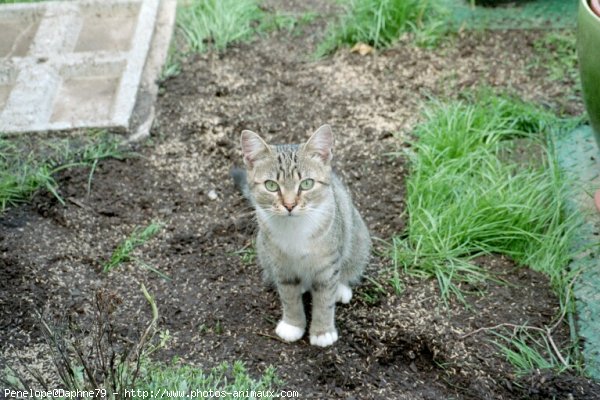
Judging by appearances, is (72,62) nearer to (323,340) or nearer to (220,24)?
(220,24)

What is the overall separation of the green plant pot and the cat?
1.26 meters

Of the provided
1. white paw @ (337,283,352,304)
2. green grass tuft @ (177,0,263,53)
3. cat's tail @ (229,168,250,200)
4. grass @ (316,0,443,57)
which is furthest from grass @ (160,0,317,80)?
white paw @ (337,283,352,304)

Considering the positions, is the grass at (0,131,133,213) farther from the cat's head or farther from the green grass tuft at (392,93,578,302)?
the green grass tuft at (392,93,578,302)

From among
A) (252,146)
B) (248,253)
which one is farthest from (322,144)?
(248,253)

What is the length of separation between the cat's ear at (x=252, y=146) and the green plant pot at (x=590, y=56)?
154 cm

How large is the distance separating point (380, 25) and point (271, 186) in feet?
8.97

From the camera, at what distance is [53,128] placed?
4797 mm

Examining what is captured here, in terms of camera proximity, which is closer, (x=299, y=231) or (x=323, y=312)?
(x=299, y=231)

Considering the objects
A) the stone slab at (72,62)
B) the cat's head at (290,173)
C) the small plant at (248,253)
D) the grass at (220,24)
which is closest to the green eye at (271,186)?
the cat's head at (290,173)

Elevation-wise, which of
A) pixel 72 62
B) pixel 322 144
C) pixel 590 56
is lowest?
pixel 72 62

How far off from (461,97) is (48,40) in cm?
308

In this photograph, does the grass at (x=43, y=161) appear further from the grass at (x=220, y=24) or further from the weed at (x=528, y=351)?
the weed at (x=528, y=351)

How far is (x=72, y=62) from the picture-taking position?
5352 millimetres

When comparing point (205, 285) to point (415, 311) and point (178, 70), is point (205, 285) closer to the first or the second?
point (415, 311)
